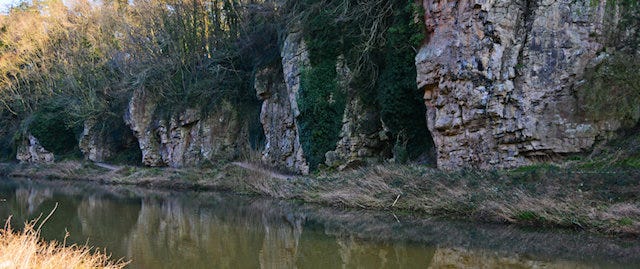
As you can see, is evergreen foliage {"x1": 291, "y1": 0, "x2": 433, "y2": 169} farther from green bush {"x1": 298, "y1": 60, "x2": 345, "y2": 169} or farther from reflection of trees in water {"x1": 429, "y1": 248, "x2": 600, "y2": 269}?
reflection of trees in water {"x1": 429, "y1": 248, "x2": 600, "y2": 269}

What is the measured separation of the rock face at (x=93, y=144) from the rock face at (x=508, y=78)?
3119 centimetres

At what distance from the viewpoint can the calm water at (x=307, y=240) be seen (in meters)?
9.99

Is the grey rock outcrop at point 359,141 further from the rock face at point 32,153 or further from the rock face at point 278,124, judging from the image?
the rock face at point 32,153

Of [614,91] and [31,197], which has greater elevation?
[614,91]

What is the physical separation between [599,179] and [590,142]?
315cm

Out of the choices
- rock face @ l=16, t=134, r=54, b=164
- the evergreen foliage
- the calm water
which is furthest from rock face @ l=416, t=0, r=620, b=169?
rock face @ l=16, t=134, r=54, b=164

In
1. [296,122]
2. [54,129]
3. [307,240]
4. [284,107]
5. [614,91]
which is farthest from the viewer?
[54,129]

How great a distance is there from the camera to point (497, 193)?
45.5ft

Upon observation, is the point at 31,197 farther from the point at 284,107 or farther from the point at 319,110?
the point at 319,110

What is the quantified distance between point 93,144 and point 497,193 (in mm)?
36417

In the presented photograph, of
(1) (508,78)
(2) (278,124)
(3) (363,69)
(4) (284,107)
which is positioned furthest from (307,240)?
(4) (284,107)

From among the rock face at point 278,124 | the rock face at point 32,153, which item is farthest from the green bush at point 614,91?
the rock face at point 32,153

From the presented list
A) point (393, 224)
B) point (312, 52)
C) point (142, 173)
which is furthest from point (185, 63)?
point (393, 224)

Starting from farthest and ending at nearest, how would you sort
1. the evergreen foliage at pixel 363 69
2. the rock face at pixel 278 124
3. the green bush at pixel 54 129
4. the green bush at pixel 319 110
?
the green bush at pixel 54 129
the rock face at pixel 278 124
the green bush at pixel 319 110
the evergreen foliage at pixel 363 69
